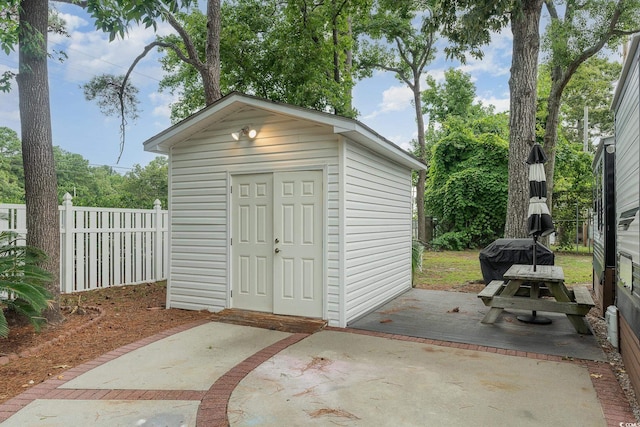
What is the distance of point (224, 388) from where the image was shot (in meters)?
3.07

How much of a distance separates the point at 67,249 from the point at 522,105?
9.11 m

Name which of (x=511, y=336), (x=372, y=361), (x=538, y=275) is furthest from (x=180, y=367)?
(x=538, y=275)

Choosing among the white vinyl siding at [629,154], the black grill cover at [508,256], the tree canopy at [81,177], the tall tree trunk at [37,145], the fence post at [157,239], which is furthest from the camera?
the tree canopy at [81,177]

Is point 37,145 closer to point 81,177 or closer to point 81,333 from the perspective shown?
point 81,333

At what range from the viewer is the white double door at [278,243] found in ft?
16.8

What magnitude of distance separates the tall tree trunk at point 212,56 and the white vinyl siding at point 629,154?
26.7 feet

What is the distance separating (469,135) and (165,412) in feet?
53.5

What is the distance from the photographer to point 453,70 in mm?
23828

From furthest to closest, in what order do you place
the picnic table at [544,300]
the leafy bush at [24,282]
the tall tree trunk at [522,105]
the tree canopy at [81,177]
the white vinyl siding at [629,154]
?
1. the tree canopy at [81,177]
2. the tall tree trunk at [522,105]
3. the picnic table at [544,300]
4. the leafy bush at [24,282]
5. the white vinyl siding at [629,154]

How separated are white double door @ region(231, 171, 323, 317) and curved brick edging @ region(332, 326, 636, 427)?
2.54ft

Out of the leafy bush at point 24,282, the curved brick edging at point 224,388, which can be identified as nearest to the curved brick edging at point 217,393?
the curved brick edging at point 224,388

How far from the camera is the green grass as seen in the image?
8555 mm

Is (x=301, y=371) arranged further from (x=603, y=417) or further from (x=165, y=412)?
(x=603, y=417)

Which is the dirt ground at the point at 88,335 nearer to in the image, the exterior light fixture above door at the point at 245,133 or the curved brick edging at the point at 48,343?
the curved brick edging at the point at 48,343
